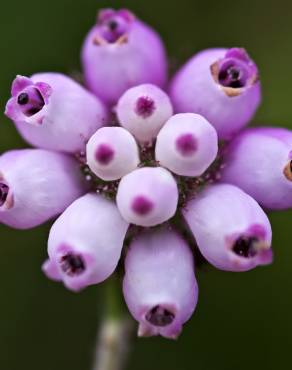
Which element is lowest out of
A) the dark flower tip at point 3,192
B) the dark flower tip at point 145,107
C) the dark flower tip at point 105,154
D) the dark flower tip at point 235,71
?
the dark flower tip at point 3,192

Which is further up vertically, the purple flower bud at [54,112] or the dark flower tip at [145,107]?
the dark flower tip at [145,107]

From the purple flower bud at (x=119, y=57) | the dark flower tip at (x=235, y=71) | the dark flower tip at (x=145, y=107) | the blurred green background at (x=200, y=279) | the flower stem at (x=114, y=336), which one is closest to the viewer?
the dark flower tip at (x=145, y=107)

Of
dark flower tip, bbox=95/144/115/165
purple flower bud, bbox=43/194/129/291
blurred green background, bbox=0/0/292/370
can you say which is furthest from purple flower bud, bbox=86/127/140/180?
blurred green background, bbox=0/0/292/370

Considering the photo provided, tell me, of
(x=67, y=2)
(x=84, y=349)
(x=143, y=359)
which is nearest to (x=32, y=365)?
(x=84, y=349)

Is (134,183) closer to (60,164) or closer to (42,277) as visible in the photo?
(60,164)

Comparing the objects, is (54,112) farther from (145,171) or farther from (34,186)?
(145,171)

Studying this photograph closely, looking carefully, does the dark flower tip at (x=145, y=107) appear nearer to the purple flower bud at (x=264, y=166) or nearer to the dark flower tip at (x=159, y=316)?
the purple flower bud at (x=264, y=166)

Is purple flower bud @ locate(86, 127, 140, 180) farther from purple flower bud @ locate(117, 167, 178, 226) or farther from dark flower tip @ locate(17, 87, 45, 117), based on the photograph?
dark flower tip @ locate(17, 87, 45, 117)

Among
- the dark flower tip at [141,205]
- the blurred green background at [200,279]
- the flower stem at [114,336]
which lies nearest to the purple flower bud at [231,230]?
the dark flower tip at [141,205]
